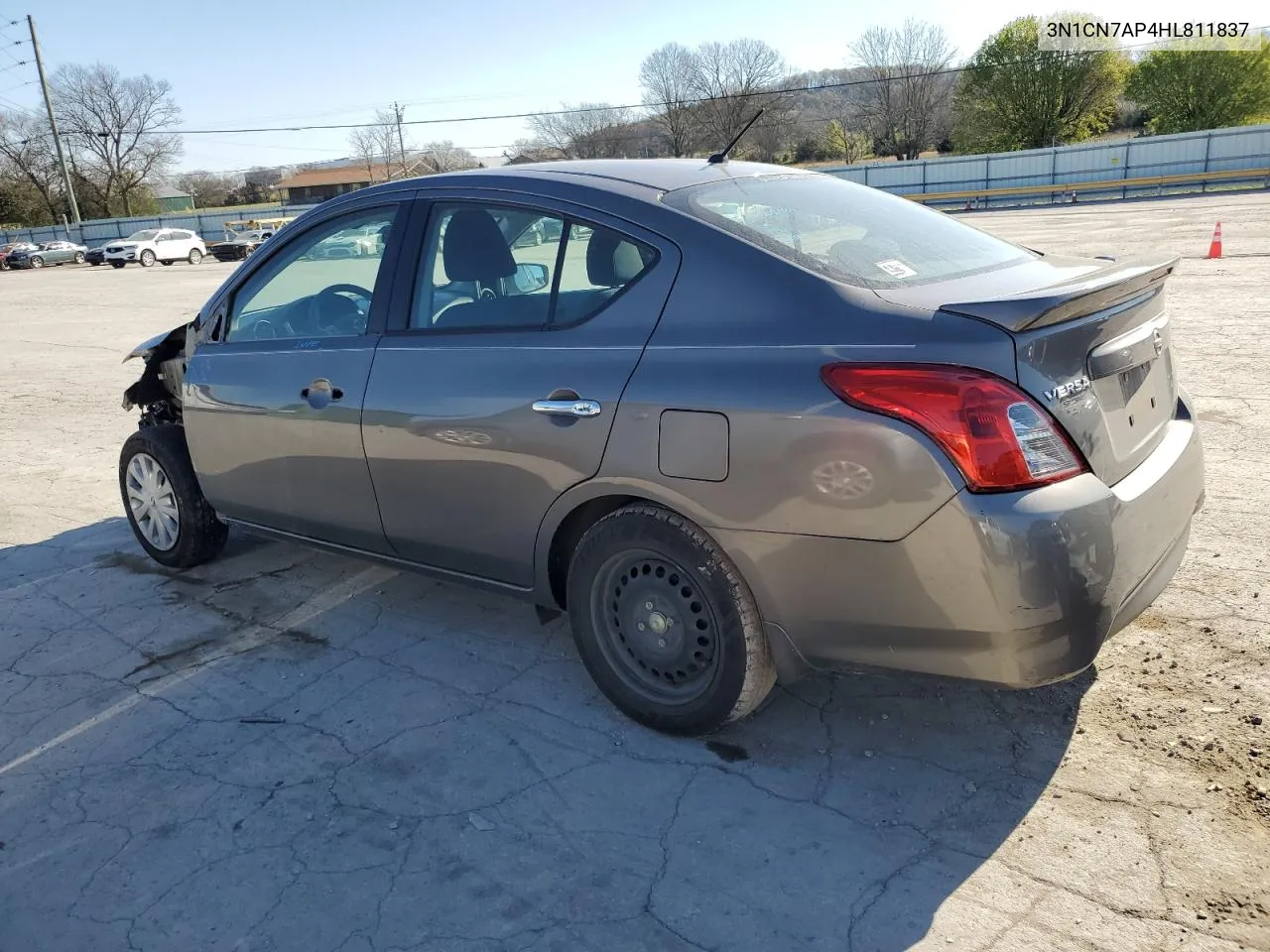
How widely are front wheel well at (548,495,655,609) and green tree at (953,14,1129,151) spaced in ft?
180

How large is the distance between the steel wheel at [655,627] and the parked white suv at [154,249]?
44376mm

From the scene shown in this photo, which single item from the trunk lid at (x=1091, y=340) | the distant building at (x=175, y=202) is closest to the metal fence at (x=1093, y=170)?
the trunk lid at (x=1091, y=340)

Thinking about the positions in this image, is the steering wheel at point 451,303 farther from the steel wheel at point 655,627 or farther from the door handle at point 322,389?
the steel wheel at point 655,627

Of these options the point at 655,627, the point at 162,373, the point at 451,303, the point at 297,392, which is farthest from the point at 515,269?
the point at 162,373

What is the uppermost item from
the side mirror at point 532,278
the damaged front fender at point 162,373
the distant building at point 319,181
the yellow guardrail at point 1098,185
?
the distant building at point 319,181

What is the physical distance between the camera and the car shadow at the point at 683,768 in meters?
2.41

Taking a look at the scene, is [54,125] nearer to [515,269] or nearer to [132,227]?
[132,227]

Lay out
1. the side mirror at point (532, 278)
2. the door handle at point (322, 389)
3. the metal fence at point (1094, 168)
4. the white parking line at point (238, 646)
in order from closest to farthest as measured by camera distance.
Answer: the side mirror at point (532, 278) < the white parking line at point (238, 646) < the door handle at point (322, 389) < the metal fence at point (1094, 168)

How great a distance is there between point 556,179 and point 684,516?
4.21 feet

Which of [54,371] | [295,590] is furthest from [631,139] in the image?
[295,590]

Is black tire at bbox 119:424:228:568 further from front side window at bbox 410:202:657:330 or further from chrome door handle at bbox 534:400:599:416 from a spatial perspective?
chrome door handle at bbox 534:400:599:416

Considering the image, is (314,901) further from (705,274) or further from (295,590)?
(295,590)

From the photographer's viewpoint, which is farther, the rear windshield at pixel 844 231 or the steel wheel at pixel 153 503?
the steel wheel at pixel 153 503

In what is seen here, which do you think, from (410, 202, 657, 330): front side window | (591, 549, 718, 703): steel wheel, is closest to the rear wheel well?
(591, 549, 718, 703): steel wheel
